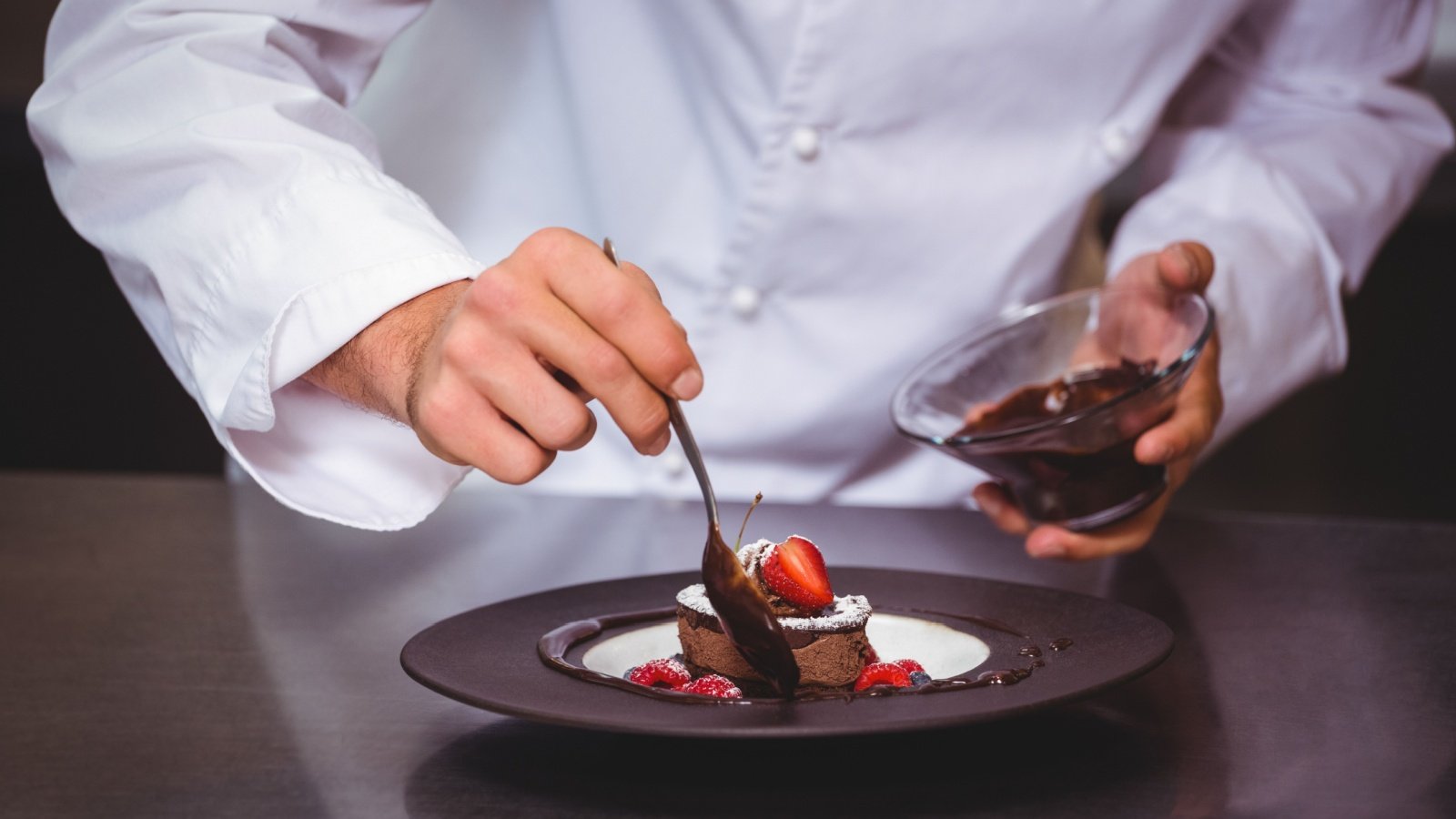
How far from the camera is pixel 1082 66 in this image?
144 centimetres

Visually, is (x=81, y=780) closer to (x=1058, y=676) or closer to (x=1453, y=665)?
(x=1058, y=676)

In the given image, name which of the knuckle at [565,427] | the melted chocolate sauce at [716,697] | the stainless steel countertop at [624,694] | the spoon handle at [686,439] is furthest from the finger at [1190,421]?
the knuckle at [565,427]

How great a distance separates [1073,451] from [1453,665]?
29cm

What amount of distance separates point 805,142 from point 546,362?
0.64 m

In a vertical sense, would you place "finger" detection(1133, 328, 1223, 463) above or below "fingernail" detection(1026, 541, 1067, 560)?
above

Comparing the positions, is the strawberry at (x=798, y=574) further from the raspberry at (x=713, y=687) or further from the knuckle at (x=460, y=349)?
the knuckle at (x=460, y=349)

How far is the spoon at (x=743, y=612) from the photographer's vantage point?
0.80 m

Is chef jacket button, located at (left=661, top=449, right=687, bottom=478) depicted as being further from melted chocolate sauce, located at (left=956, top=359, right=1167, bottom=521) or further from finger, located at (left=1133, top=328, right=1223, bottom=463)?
finger, located at (left=1133, top=328, right=1223, bottom=463)

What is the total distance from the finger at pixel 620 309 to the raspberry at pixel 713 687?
0.17 meters

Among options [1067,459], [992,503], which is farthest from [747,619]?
[992,503]

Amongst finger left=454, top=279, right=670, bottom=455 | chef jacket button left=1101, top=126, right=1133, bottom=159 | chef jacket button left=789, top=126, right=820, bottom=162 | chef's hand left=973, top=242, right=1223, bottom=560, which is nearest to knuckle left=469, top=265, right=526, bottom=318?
finger left=454, top=279, right=670, bottom=455

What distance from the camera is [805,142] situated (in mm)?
1379

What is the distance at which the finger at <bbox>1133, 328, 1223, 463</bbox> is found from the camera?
1076mm

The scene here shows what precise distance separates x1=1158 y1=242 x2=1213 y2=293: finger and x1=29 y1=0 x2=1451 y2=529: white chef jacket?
328 millimetres
